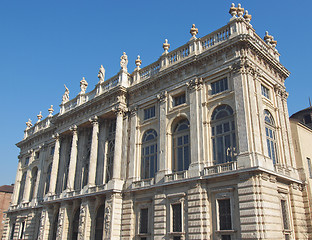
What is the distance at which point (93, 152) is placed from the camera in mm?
30438

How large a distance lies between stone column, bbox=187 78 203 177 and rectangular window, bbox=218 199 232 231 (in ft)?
8.65

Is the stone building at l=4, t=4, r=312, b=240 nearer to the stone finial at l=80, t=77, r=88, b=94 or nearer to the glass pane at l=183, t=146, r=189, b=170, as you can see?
the glass pane at l=183, t=146, r=189, b=170

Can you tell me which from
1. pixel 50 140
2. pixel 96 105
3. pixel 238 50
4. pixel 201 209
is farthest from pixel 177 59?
pixel 50 140

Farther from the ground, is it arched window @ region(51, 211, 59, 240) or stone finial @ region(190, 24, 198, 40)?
stone finial @ region(190, 24, 198, 40)

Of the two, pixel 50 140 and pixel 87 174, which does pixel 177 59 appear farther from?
pixel 50 140

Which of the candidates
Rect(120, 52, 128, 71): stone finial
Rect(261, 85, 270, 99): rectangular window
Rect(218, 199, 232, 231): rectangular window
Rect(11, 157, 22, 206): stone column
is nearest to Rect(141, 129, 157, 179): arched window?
Rect(218, 199, 232, 231): rectangular window

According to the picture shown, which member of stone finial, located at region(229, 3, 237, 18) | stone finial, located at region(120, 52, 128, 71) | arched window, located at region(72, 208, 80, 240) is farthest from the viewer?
stone finial, located at region(120, 52, 128, 71)

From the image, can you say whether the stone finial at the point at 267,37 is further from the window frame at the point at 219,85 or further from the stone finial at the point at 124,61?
the stone finial at the point at 124,61

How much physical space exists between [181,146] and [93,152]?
990 centimetres

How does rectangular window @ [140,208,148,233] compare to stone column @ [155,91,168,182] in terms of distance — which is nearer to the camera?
stone column @ [155,91,168,182]

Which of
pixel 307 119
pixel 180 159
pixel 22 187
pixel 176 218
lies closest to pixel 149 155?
pixel 180 159

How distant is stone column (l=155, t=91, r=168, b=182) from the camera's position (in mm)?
24469

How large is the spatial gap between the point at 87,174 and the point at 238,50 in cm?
1905

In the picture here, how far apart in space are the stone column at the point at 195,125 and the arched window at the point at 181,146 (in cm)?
110
